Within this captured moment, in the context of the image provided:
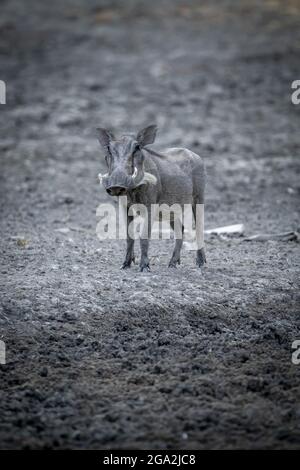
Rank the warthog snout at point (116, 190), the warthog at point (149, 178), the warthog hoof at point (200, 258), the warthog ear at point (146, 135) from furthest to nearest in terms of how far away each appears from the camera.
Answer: the warthog hoof at point (200, 258), the warthog ear at point (146, 135), the warthog at point (149, 178), the warthog snout at point (116, 190)

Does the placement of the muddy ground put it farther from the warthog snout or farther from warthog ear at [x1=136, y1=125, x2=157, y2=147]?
warthog ear at [x1=136, y1=125, x2=157, y2=147]

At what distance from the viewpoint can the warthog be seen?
21.7ft

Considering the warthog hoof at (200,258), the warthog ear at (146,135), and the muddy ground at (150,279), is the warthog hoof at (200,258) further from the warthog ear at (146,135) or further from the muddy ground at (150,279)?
the warthog ear at (146,135)

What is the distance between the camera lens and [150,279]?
7020 millimetres

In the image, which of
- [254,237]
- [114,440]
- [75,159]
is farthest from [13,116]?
[114,440]

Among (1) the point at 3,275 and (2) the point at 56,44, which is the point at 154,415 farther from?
(2) the point at 56,44

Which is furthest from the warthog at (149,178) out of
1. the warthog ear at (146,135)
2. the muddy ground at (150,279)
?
the muddy ground at (150,279)

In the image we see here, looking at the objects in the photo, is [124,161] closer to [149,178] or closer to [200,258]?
[149,178]

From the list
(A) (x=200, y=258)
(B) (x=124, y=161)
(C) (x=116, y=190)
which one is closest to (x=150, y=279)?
(A) (x=200, y=258)

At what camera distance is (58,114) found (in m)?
17.2

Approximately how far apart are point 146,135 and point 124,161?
0.45 meters

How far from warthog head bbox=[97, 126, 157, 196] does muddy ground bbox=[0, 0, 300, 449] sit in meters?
0.98

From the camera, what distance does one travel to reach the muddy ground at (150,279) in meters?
5.00

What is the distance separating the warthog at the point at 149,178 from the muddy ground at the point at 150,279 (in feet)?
1.21
